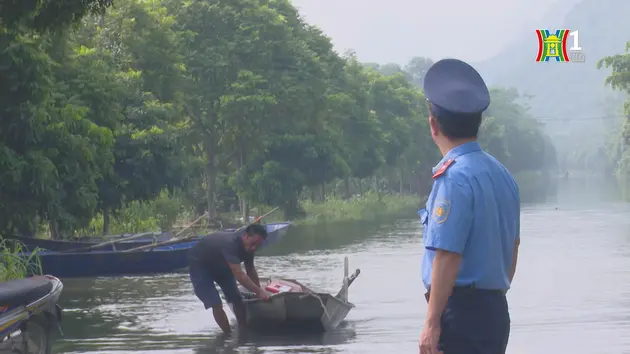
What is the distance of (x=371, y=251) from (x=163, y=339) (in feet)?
57.5

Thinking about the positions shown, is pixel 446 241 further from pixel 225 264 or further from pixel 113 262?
pixel 113 262

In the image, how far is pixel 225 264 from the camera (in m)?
15.2

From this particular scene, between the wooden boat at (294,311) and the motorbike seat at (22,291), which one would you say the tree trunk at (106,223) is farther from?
the motorbike seat at (22,291)

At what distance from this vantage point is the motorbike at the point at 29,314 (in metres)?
10.7

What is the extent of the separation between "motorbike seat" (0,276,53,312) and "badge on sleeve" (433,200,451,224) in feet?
22.2

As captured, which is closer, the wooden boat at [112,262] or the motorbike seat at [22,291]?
the motorbike seat at [22,291]

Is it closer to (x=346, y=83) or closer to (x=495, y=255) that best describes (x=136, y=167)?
(x=495, y=255)

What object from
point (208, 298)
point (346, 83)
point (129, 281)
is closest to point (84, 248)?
point (129, 281)

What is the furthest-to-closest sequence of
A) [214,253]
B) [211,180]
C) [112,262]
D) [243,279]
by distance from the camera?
[211,180]
[112,262]
[214,253]
[243,279]

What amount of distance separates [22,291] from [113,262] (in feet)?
47.9

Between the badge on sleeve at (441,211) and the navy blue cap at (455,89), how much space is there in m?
0.44

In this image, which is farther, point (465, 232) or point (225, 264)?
point (225, 264)

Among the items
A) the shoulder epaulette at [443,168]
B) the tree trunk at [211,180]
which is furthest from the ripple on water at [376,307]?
the tree trunk at [211,180]

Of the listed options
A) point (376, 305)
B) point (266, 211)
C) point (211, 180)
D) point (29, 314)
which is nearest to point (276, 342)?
point (376, 305)
